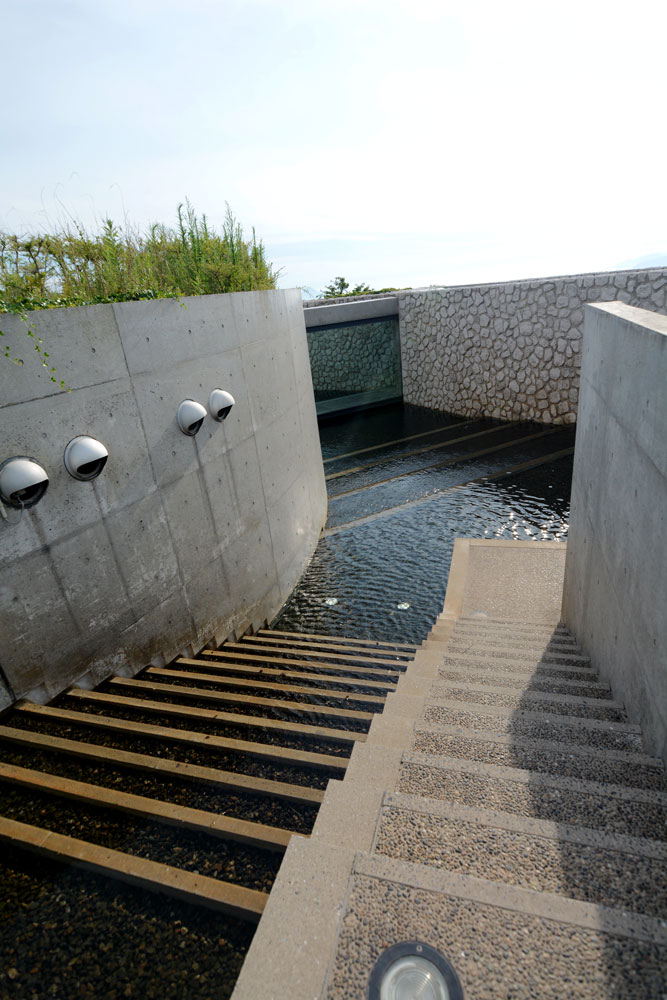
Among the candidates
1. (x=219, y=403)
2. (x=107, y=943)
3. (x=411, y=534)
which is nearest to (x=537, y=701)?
(x=107, y=943)

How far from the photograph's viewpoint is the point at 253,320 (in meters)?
7.30

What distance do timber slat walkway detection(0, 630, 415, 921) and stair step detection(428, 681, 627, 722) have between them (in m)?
0.78

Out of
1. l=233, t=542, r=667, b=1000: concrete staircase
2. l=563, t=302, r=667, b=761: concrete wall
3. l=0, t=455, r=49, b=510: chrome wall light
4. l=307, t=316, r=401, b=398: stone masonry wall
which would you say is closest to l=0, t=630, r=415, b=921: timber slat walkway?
l=233, t=542, r=667, b=1000: concrete staircase

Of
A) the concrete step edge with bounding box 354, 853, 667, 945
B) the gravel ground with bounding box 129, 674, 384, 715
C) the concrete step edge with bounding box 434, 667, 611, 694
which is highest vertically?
the concrete step edge with bounding box 354, 853, 667, 945

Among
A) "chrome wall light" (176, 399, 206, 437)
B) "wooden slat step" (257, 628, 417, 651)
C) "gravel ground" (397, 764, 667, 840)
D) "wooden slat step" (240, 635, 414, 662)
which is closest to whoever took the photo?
"gravel ground" (397, 764, 667, 840)

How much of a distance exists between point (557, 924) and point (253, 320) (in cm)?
694

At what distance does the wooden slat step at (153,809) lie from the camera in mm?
2768

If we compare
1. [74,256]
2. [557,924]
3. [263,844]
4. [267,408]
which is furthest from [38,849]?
[267,408]

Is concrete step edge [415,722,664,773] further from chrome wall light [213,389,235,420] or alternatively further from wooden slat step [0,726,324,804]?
chrome wall light [213,389,235,420]

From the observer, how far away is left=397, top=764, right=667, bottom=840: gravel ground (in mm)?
2359

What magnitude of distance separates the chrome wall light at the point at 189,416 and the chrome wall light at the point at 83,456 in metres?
1.19

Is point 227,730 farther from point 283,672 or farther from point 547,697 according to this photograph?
point 547,697

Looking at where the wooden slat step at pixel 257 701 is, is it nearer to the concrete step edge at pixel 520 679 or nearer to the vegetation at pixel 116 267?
the concrete step edge at pixel 520 679

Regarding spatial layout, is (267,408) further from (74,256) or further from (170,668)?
(170,668)
